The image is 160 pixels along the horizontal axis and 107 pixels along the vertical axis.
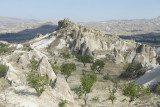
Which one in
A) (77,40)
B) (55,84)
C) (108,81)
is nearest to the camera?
(55,84)

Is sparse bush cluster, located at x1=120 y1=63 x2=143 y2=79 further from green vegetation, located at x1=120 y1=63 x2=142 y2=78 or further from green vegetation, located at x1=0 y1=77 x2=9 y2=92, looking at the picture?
green vegetation, located at x1=0 y1=77 x2=9 y2=92

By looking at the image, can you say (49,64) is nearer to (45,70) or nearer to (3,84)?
(45,70)

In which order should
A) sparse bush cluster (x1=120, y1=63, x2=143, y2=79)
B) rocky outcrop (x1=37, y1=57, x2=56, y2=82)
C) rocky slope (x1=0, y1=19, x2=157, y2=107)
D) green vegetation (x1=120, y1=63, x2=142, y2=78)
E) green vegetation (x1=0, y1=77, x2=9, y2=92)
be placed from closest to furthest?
rocky slope (x1=0, y1=19, x2=157, y2=107), green vegetation (x1=0, y1=77, x2=9, y2=92), rocky outcrop (x1=37, y1=57, x2=56, y2=82), sparse bush cluster (x1=120, y1=63, x2=143, y2=79), green vegetation (x1=120, y1=63, x2=142, y2=78)

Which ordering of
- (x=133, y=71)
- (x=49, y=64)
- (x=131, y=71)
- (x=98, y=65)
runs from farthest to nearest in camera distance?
(x=98, y=65)
(x=131, y=71)
(x=133, y=71)
(x=49, y=64)

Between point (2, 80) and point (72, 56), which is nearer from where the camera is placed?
point (2, 80)

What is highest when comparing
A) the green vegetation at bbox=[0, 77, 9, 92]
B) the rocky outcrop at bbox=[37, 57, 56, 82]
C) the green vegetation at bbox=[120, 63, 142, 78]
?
the rocky outcrop at bbox=[37, 57, 56, 82]

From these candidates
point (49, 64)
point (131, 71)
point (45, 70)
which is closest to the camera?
point (45, 70)

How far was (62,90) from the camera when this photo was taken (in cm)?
3591

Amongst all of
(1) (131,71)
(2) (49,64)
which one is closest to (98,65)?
(1) (131,71)

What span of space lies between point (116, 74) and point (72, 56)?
46545 millimetres

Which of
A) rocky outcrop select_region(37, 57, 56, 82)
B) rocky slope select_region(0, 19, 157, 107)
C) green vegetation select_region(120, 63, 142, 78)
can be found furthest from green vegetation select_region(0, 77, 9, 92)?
green vegetation select_region(120, 63, 142, 78)

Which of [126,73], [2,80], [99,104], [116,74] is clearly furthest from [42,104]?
[116,74]

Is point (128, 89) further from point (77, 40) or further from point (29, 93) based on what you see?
point (77, 40)

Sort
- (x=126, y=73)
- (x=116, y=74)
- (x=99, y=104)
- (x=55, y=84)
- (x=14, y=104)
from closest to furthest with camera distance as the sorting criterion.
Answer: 1. (x=14, y=104)
2. (x=55, y=84)
3. (x=99, y=104)
4. (x=126, y=73)
5. (x=116, y=74)
